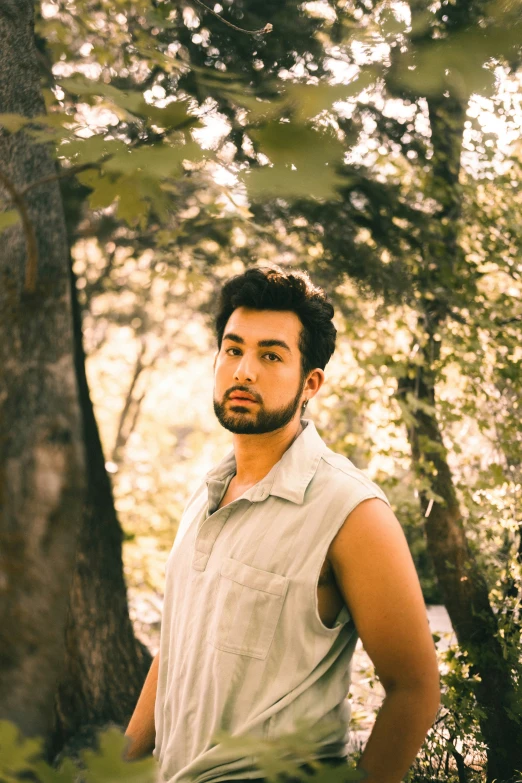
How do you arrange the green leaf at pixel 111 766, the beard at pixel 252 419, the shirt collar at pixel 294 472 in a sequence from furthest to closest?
1. the beard at pixel 252 419
2. the shirt collar at pixel 294 472
3. the green leaf at pixel 111 766

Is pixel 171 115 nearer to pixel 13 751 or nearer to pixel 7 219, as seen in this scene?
pixel 7 219

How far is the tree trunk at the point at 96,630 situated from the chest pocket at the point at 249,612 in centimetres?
204

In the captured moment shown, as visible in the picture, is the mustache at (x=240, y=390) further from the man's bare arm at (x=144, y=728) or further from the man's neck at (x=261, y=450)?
the man's bare arm at (x=144, y=728)

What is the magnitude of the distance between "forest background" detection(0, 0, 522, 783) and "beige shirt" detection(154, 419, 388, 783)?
43cm

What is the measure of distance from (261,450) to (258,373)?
228 millimetres

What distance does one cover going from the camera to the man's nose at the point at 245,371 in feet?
6.33

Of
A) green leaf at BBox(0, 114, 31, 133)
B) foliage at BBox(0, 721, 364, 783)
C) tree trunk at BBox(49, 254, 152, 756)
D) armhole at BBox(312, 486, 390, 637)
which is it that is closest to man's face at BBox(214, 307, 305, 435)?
armhole at BBox(312, 486, 390, 637)

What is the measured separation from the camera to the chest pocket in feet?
5.14

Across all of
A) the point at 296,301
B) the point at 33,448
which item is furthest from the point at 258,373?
the point at 33,448

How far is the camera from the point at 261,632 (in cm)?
157

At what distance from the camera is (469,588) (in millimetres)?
3996

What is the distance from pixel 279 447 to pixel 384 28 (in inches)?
49.2

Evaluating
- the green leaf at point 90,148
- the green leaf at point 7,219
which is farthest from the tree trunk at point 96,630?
the green leaf at point 90,148

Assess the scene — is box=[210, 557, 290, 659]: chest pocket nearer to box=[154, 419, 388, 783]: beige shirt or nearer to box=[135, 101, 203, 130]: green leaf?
box=[154, 419, 388, 783]: beige shirt
